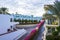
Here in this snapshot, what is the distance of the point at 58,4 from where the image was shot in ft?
84.2

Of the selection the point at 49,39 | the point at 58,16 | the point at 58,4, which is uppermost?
the point at 58,4

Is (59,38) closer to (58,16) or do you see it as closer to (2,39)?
(58,16)

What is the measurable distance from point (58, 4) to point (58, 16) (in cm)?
223

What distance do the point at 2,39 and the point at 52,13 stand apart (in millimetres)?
11082

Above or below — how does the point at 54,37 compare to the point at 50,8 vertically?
below

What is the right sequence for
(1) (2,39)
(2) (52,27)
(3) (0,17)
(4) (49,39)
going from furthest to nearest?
1. (2) (52,27)
2. (3) (0,17)
3. (4) (49,39)
4. (1) (2,39)

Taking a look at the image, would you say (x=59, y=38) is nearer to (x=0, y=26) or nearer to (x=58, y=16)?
(x=58, y=16)

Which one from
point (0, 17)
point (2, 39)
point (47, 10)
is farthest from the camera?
point (47, 10)

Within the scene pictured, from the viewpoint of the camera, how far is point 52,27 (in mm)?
31266

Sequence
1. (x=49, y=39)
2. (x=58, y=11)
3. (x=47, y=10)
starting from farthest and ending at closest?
(x=47, y=10), (x=58, y=11), (x=49, y=39)

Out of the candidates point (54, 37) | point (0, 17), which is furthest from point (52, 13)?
point (0, 17)

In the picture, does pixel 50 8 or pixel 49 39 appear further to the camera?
pixel 50 8

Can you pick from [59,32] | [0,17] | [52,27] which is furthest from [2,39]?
[52,27]

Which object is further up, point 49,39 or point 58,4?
point 58,4
